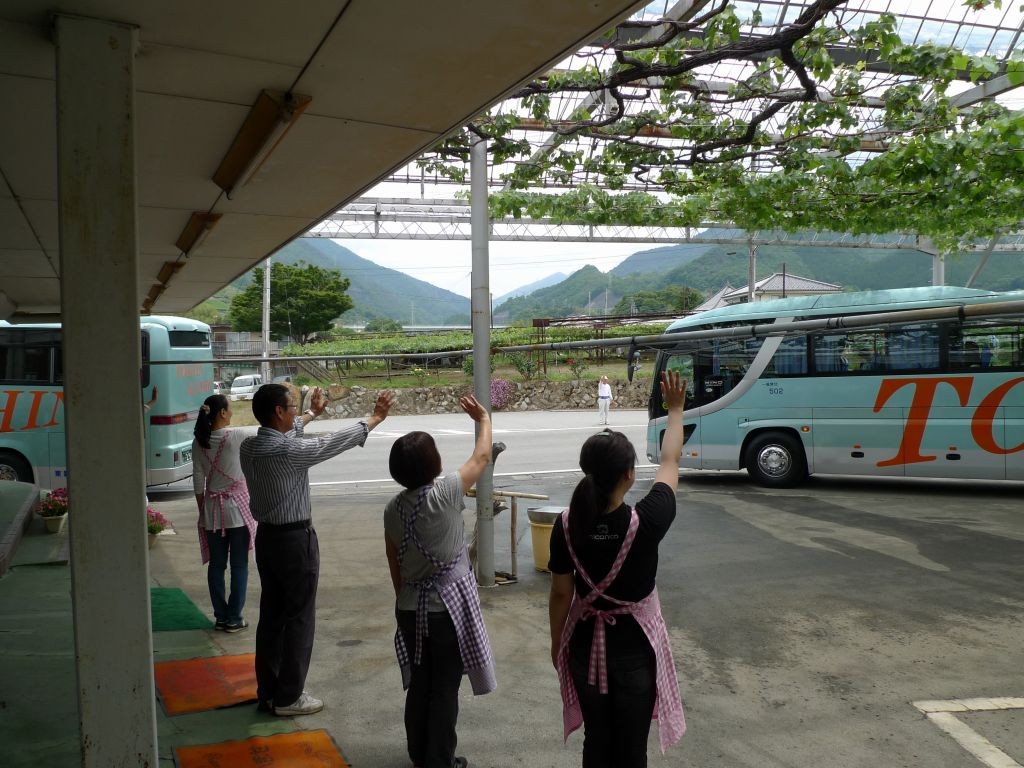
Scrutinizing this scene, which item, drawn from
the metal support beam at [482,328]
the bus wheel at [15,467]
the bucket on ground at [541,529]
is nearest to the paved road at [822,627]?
the bucket on ground at [541,529]

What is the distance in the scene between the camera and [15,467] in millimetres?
12336


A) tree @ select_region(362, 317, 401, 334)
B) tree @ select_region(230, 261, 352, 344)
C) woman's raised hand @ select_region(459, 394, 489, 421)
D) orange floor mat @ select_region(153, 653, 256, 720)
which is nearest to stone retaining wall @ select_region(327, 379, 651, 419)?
tree @ select_region(230, 261, 352, 344)

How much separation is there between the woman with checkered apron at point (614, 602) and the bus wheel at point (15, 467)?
12.2 metres

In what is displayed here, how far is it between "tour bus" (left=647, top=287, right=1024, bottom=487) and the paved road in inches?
32.7

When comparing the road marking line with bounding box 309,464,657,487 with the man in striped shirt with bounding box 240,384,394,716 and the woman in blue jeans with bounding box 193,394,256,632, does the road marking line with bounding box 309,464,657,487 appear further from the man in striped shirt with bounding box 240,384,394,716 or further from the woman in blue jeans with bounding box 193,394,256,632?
the man in striped shirt with bounding box 240,384,394,716

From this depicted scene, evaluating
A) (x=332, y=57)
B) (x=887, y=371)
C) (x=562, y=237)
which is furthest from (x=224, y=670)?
(x=562, y=237)

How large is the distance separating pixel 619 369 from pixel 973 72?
26917 mm

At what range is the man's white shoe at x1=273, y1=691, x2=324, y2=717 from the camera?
420 cm

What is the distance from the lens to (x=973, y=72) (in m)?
6.73

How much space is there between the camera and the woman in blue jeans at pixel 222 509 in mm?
5395

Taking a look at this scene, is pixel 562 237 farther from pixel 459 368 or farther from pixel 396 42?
pixel 396 42

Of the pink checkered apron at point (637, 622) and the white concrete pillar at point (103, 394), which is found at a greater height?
the white concrete pillar at point (103, 394)

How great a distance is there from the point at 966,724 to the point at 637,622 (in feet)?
8.55

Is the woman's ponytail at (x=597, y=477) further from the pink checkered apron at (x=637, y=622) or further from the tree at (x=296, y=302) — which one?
the tree at (x=296, y=302)
